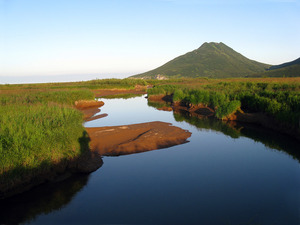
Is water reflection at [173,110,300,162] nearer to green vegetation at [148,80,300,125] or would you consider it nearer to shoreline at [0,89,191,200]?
green vegetation at [148,80,300,125]

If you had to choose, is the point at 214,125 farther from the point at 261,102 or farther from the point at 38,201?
the point at 38,201

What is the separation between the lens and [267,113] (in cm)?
1922

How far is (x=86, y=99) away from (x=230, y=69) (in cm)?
16084

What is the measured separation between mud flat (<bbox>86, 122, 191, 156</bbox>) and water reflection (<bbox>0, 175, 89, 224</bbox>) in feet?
12.8

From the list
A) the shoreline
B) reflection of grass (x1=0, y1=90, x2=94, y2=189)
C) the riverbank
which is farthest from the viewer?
the riverbank

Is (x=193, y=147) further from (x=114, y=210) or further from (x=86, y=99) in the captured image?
(x=86, y=99)

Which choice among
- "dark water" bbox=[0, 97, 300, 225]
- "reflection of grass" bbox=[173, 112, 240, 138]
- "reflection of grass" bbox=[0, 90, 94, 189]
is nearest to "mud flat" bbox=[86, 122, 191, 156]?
"dark water" bbox=[0, 97, 300, 225]

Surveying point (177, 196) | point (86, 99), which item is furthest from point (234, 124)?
point (86, 99)

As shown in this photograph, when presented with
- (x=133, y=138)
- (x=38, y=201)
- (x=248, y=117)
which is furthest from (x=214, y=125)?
(x=38, y=201)

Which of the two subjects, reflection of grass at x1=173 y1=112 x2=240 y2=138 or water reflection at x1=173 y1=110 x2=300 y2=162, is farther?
reflection of grass at x1=173 y1=112 x2=240 y2=138

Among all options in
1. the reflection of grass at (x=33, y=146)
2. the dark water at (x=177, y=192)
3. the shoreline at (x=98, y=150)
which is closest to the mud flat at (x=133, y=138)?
the shoreline at (x=98, y=150)

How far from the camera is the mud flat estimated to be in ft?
44.9

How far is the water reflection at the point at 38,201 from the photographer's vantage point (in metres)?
7.56

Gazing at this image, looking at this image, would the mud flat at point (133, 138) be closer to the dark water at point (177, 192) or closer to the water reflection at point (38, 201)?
the dark water at point (177, 192)
